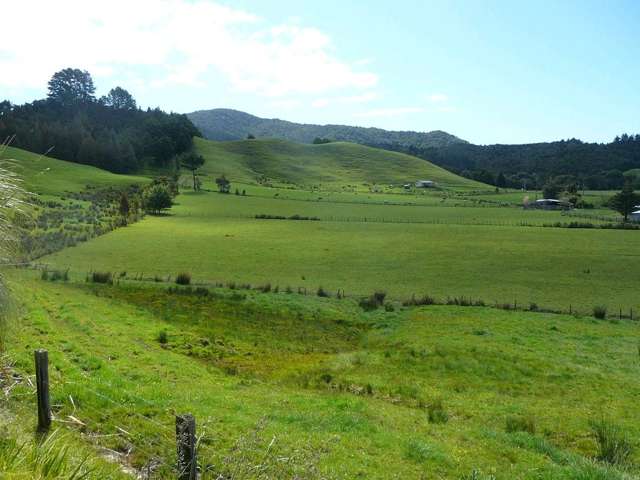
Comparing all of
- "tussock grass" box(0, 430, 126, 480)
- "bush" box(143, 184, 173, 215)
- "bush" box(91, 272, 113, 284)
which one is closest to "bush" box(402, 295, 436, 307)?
"bush" box(91, 272, 113, 284)

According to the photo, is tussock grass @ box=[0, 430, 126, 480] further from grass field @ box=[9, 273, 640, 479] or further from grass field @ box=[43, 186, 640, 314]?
grass field @ box=[43, 186, 640, 314]

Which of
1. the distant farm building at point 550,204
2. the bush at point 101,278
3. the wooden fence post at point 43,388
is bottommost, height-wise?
Result: the bush at point 101,278

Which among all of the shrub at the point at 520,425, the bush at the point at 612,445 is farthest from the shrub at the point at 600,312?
the shrub at the point at 520,425

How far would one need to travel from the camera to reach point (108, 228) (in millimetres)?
61406

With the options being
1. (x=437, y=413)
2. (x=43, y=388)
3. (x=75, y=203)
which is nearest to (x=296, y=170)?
(x=75, y=203)

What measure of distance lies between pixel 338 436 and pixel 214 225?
209 feet

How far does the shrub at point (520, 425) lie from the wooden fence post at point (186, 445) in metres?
9.80

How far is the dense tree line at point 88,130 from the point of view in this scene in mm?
136750

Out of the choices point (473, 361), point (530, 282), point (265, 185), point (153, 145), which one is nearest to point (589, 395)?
point (473, 361)

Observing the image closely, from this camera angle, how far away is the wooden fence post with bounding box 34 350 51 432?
898cm

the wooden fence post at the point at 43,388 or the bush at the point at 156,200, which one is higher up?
the bush at the point at 156,200

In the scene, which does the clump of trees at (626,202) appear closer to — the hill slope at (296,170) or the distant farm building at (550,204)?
the distant farm building at (550,204)

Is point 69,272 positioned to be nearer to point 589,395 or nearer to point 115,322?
point 115,322

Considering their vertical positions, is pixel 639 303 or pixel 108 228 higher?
pixel 108 228
